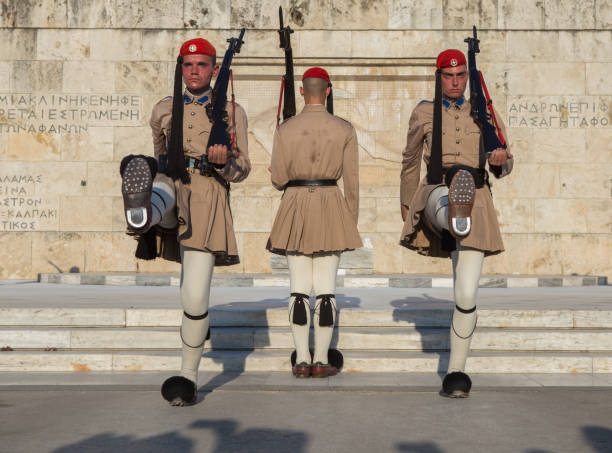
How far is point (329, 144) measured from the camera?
548 centimetres

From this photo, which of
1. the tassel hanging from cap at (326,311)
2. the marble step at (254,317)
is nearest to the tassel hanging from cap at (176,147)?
the tassel hanging from cap at (326,311)

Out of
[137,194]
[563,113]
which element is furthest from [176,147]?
[563,113]

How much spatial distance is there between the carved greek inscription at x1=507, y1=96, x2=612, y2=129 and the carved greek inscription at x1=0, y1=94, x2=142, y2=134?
6.77 metres

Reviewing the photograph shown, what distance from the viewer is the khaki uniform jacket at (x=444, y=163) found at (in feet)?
16.4

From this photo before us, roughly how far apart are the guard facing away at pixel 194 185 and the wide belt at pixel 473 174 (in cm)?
126

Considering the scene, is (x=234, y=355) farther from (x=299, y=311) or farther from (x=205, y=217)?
(x=205, y=217)

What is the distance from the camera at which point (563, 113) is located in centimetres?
1366

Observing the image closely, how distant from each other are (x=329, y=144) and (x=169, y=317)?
7.79 ft

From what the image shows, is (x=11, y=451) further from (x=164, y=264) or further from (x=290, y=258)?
(x=164, y=264)

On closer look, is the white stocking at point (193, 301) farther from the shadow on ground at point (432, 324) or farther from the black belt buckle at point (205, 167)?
the shadow on ground at point (432, 324)

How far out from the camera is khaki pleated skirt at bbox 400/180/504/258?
4.87m

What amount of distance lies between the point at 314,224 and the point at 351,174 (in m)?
0.46

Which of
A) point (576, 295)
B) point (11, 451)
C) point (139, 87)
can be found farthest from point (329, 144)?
point (139, 87)

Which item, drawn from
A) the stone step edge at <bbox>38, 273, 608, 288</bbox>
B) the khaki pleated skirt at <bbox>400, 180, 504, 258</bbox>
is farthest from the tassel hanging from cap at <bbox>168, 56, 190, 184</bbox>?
the stone step edge at <bbox>38, 273, 608, 288</bbox>
